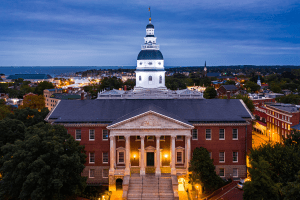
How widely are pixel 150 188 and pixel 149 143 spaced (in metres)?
7.61

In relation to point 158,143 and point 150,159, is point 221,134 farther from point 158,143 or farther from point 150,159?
point 150,159

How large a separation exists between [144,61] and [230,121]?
140 feet

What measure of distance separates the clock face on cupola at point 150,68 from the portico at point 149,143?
3922 centimetres

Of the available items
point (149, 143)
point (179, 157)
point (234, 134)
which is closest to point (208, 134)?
point (234, 134)

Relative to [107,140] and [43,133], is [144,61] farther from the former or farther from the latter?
[43,133]

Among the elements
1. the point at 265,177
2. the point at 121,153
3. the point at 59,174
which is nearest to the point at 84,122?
the point at 121,153

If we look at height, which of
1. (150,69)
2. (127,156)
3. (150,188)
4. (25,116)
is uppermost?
(150,69)

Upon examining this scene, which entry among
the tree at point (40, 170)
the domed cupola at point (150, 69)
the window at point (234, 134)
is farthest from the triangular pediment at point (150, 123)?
the domed cupola at point (150, 69)

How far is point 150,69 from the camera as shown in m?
84.3

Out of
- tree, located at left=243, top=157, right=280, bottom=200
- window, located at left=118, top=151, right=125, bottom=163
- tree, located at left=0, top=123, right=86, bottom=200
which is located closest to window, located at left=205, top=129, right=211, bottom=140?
tree, located at left=243, top=157, right=280, bottom=200

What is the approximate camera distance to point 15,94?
541 feet

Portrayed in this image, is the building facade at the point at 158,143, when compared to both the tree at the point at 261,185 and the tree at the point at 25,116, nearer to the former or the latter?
the tree at the point at 25,116

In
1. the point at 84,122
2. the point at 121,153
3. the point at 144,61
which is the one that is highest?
the point at 144,61

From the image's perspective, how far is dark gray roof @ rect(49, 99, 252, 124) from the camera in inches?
1870
